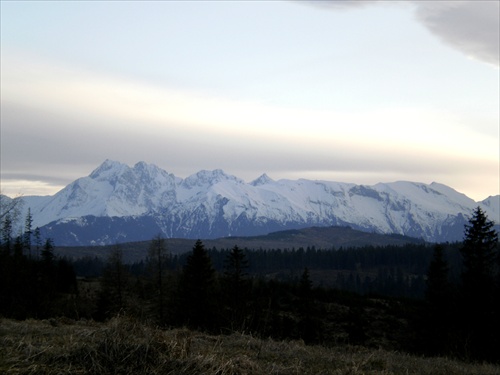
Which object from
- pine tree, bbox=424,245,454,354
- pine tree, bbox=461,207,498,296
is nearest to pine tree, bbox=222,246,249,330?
pine tree, bbox=424,245,454,354

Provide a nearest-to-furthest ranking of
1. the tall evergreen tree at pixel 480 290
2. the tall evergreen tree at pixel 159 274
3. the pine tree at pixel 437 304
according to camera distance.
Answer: the tall evergreen tree at pixel 480 290, the pine tree at pixel 437 304, the tall evergreen tree at pixel 159 274

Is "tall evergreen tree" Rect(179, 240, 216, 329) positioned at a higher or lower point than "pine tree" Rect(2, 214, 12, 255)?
lower

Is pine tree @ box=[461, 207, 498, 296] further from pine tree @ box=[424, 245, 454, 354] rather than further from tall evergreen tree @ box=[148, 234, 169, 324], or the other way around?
tall evergreen tree @ box=[148, 234, 169, 324]

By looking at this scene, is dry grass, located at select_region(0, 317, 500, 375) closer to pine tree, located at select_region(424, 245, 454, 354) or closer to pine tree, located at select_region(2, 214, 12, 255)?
pine tree, located at select_region(424, 245, 454, 354)

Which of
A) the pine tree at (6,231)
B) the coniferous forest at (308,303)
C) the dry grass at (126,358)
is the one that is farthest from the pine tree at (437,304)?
the pine tree at (6,231)

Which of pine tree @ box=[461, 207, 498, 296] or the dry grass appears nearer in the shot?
the dry grass

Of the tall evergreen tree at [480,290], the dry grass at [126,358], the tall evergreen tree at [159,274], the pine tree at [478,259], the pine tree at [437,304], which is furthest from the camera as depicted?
the tall evergreen tree at [159,274]

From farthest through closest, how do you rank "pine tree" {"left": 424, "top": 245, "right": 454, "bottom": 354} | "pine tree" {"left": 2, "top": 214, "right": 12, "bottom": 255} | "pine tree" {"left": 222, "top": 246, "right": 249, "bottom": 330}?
"pine tree" {"left": 2, "top": 214, "right": 12, "bottom": 255}, "pine tree" {"left": 222, "top": 246, "right": 249, "bottom": 330}, "pine tree" {"left": 424, "top": 245, "right": 454, "bottom": 354}

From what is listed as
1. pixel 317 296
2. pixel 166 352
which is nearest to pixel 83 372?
pixel 166 352

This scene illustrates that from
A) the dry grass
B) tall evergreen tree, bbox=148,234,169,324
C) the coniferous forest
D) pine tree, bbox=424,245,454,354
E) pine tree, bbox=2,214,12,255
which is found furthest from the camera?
pine tree, bbox=2,214,12,255

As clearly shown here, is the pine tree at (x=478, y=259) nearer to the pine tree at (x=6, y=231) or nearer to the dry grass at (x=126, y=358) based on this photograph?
the dry grass at (x=126, y=358)

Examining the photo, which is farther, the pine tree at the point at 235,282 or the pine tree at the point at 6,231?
the pine tree at the point at 6,231

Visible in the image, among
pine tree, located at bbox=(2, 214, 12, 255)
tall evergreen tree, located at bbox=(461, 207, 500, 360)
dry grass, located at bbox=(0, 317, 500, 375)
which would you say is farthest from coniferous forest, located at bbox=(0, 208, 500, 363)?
dry grass, located at bbox=(0, 317, 500, 375)

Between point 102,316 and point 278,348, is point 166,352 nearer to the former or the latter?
point 278,348
